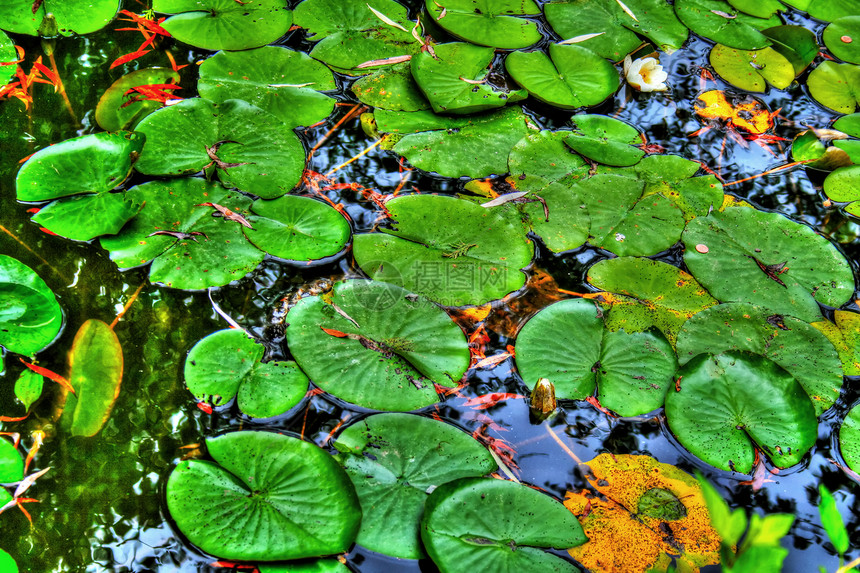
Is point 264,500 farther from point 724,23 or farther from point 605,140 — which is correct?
point 724,23

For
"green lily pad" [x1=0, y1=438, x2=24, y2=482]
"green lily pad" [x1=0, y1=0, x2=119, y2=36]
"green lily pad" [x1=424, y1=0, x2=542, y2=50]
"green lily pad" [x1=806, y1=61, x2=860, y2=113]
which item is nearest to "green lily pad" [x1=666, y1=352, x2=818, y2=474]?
"green lily pad" [x1=806, y1=61, x2=860, y2=113]

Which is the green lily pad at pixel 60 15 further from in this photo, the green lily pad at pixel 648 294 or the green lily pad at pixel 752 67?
the green lily pad at pixel 752 67

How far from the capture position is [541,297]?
2.05m

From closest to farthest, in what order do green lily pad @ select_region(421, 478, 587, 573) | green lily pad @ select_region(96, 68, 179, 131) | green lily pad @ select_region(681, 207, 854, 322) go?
green lily pad @ select_region(421, 478, 587, 573) → green lily pad @ select_region(681, 207, 854, 322) → green lily pad @ select_region(96, 68, 179, 131)

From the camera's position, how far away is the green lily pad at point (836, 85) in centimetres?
269

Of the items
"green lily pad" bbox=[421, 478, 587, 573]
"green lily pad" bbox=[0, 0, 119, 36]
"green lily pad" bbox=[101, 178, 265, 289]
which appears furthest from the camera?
"green lily pad" bbox=[0, 0, 119, 36]

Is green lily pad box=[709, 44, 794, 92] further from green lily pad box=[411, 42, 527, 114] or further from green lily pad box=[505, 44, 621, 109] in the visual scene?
green lily pad box=[411, 42, 527, 114]

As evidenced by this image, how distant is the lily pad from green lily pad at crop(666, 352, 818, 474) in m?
1.54

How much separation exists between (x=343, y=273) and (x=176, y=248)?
56 cm

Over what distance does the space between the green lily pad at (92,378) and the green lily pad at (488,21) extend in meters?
1.99

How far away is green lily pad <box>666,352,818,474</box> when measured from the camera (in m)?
1.72

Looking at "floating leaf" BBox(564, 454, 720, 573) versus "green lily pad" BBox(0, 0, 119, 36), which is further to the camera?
"green lily pad" BBox(0, 0, 119, 36)

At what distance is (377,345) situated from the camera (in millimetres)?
1820

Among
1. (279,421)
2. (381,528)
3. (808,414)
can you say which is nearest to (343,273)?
(279,421)
